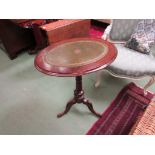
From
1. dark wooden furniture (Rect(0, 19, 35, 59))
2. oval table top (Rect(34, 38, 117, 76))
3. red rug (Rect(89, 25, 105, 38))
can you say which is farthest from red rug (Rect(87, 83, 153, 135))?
dark wooden furniture (Rect(0, 19, 35, 59))

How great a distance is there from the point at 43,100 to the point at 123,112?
0.88m

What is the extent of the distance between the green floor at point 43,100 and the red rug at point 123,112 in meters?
0.07

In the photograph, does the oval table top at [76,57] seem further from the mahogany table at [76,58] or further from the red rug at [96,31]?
the red rug at [96,31]

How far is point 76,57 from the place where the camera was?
4.20 ft

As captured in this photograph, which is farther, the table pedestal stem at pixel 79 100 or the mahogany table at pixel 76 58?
the table pedestal stem at pixel 79 100

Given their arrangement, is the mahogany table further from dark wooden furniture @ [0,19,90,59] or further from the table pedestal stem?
dark wooden furniture @ [0,19,90,59]

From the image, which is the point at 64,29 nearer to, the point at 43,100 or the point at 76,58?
the point at 43,100

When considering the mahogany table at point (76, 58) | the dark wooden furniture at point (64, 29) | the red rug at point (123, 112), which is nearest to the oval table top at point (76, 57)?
the mahogany table at point (76, 58)

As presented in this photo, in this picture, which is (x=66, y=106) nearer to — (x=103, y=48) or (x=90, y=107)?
(x=90, y=107)

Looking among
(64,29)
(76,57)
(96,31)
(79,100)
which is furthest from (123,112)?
(96,31)

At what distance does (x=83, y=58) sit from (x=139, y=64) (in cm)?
66

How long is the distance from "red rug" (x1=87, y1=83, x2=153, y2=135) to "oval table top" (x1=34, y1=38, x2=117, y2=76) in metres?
0.66

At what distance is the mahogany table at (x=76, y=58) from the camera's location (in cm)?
114
